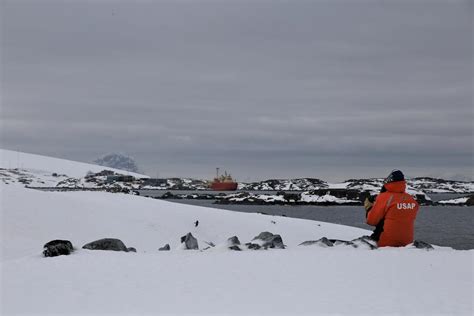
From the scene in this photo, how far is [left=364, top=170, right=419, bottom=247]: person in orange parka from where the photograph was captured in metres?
12.8

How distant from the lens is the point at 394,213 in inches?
504

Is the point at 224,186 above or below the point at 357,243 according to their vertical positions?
above

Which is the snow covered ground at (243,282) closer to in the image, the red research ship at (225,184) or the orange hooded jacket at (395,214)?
the orange hooded jacket at (395,214)

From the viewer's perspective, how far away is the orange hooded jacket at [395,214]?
41.8 feet

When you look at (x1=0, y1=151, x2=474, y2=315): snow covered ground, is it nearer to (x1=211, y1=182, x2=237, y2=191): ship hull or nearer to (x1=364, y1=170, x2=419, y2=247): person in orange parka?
(x1=364, y1=170, x2=419, y2=247): person in orange parka

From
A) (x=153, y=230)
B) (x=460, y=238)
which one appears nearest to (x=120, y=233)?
(x=153, y=230)

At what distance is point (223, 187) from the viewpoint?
186 meters

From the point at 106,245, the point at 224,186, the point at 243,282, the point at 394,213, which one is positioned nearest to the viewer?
the point at 243,282

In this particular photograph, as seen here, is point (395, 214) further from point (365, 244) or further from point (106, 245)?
point (106, 245)

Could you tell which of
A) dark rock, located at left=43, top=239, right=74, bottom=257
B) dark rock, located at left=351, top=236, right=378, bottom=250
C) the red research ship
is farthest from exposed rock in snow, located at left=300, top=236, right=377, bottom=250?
the red research ship

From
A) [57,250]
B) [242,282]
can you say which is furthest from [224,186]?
[242,282]

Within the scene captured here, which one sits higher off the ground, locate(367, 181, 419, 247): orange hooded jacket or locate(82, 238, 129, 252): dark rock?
locate(367, 181, 419, 247): orange hooded jacket

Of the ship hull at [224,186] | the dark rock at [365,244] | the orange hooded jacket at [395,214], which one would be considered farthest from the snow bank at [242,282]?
the ship hull at [224,186]

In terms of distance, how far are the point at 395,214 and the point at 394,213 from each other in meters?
0.04
